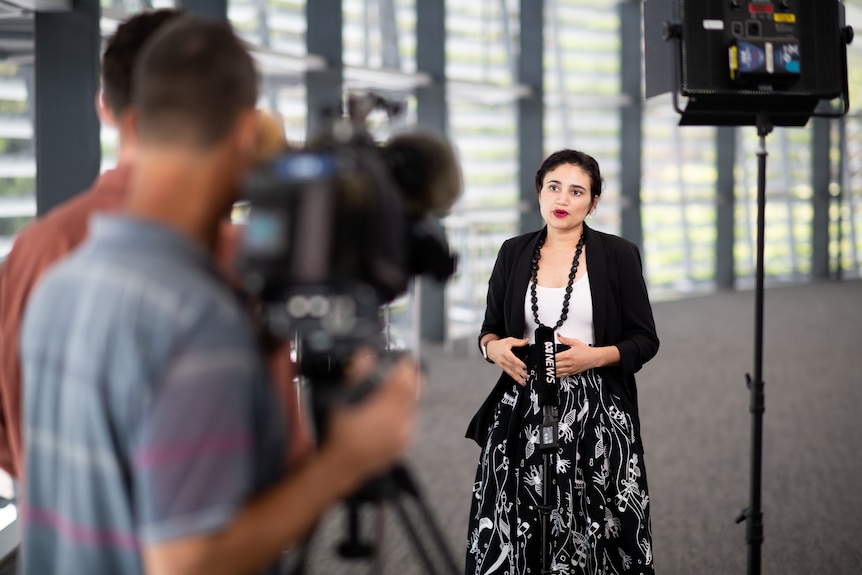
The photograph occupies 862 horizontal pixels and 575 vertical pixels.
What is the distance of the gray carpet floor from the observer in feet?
10.8

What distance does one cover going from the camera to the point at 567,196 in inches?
99.2

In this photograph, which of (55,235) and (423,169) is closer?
(423,169)

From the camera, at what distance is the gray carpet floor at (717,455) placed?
10.8 feet

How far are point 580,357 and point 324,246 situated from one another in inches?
63.2

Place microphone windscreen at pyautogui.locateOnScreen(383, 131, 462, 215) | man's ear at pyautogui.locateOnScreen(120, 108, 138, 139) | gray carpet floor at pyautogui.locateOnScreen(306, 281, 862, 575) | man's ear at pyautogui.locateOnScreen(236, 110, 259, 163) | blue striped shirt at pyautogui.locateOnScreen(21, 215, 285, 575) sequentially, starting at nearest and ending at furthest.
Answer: blue striped shirt at pyautogui.locateOnScreen(21, 215, 285, 575)
man's ear at pyautogui.locateOnScreen(236, 110, 259, 163)
microphone windscreen at pyautogui.locateOnScreen(383, 131, 462, 215)
man's ear at pyautogui.locateOnScreen(120, 108, 138, 139)
gray carpet floor at pyautogui.locateOnScreen(306, 281, 862, 575)

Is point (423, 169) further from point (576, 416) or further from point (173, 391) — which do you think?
point (576, 416)

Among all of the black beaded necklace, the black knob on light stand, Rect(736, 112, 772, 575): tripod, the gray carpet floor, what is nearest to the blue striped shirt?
the gray carpet floor

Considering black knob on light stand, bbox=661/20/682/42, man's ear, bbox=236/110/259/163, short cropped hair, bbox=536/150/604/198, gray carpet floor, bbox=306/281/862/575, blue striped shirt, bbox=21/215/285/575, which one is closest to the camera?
blue striped shirt, bbox=21/215/285/575

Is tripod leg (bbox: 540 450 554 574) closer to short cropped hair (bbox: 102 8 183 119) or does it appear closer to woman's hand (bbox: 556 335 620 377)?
woman's hand (bbox: 556 335 620 377)

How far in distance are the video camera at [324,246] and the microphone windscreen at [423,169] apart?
11cm

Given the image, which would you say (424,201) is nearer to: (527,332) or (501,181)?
(527,332)

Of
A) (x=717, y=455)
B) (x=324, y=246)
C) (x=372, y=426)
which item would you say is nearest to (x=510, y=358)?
(x=372, y=426)

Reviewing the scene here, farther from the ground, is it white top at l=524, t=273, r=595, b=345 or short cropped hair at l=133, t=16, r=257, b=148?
short cropped hair at l=133, t=16, r=257, b=148

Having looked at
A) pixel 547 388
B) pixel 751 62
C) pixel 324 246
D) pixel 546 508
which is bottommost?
pixel 546 508
